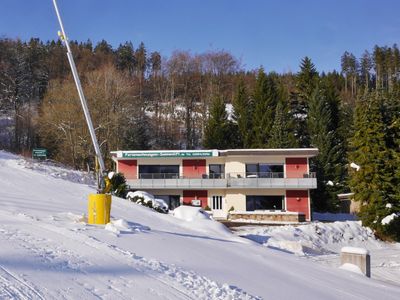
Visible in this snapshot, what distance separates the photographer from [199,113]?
6700cm

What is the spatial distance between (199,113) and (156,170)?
25368 millimetres

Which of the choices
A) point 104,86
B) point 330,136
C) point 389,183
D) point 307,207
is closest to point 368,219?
point 389,183

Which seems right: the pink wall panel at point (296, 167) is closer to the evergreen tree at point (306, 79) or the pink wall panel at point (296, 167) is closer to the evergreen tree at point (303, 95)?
the evergreen tree at point (303, 95)

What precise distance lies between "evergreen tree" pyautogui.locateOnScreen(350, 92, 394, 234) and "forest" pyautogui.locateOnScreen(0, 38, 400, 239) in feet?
0.22

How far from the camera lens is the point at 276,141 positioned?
160 feet

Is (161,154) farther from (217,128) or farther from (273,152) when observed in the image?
(217,128)

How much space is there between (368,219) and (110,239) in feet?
78.7

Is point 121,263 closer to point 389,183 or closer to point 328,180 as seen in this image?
point 389,183

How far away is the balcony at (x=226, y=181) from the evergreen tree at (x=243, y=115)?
1573 centimetres

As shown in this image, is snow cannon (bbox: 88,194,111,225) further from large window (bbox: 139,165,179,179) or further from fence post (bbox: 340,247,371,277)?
large window (bbox: 139,165,179,179)

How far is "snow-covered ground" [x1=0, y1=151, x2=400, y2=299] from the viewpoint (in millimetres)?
6109

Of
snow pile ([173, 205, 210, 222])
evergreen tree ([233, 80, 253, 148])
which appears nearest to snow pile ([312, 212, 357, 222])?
evergreen tree ([233, 80, 253, 148])

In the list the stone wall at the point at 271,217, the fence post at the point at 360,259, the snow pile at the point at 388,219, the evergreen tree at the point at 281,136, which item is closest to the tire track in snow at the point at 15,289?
the fence post at the point at 360,259

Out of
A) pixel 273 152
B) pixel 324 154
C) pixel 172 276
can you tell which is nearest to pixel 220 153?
pixel 273 152
